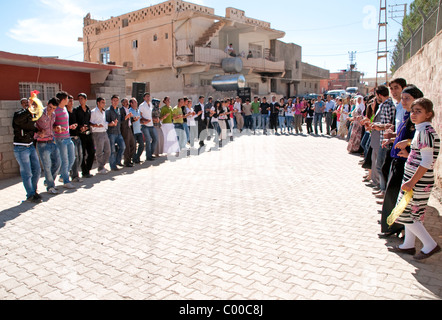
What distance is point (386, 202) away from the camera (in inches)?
174

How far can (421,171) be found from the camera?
3582mm

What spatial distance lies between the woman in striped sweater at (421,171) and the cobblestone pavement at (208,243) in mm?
315

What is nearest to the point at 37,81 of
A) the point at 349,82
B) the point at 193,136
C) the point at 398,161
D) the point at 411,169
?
the point at 193,136

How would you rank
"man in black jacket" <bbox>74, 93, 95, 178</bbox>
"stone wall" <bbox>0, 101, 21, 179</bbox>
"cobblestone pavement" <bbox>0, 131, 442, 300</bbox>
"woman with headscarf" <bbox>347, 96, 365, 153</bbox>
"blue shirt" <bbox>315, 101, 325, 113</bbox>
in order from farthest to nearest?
"blue shirt" <bbox>315, 101, 325, 113</bbox> → "woman with headscarf" <bbox>347, 96, 365, 153</bbox> → "stone wall" <bbox>0, 101, 21, 179</bbox> → "man in black jacket" <bbox>74, 93, 95, 178</bbox> → "cobblestone pavement" <bbox>0, 131, 442, 300</bbox>

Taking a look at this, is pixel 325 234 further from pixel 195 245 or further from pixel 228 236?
pixel 195 245

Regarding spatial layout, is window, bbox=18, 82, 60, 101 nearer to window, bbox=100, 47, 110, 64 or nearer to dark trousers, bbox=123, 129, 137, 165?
dark trousers, bbox=123, 129, 137, 165

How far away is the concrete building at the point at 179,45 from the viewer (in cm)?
2520

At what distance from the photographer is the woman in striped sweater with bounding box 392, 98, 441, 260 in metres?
3.56

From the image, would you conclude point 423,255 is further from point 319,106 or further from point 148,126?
point 319,106

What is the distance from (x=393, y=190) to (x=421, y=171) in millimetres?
802

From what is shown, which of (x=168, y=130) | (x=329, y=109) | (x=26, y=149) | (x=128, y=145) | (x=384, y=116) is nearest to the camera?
(x=384, y=116)

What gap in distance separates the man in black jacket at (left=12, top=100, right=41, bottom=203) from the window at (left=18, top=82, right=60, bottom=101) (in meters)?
6.00

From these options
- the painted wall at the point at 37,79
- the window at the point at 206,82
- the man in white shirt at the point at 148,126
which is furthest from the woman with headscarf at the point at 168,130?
the window at the point at 206,82

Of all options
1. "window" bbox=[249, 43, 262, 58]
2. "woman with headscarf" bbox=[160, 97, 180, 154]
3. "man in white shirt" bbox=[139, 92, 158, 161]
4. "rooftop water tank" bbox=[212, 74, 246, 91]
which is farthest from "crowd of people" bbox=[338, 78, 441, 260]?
"window" bbox=[249, 43, 262, 58]
